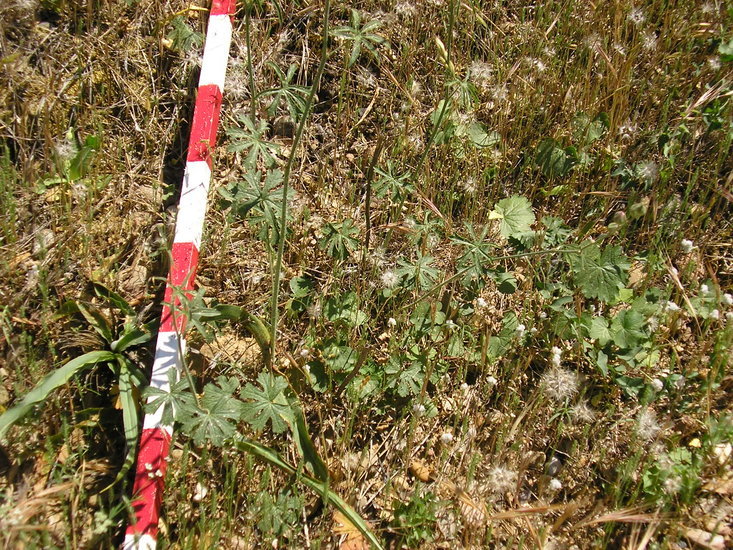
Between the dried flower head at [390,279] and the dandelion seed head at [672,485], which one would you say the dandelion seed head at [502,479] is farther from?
the dried flower head at [390,279]

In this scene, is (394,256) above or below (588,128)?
below

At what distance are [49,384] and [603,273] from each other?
2.16m

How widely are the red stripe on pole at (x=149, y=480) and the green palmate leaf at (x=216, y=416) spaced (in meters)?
0.13

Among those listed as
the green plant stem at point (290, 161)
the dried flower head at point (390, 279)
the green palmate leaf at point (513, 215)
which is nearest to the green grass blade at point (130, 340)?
the green plant stem at point (290, 161)

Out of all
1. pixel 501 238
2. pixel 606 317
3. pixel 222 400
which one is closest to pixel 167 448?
pixel 222 400

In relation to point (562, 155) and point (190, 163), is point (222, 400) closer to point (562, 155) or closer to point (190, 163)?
point (190, 163)

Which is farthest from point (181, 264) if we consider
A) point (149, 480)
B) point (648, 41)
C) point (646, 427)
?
point (648, 41)

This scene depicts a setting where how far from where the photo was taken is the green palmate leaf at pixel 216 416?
2039 mm

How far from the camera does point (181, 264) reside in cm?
253

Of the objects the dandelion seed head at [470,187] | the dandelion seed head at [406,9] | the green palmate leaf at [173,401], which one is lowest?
the green palmate leaf at [173,401]

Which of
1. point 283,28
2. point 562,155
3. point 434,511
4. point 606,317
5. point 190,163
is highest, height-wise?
point 283,28

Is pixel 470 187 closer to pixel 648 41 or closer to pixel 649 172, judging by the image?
pixel 649 172

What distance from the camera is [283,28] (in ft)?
10.9

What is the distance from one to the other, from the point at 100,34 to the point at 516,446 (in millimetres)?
2816
